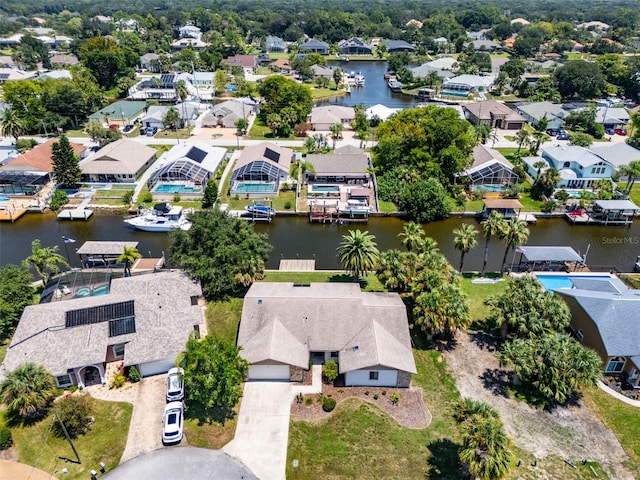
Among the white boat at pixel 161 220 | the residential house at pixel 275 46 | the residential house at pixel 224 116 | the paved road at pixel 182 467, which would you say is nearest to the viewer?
the paved road at pixel 182 467

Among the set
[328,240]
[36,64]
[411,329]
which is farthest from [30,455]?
[36,64]

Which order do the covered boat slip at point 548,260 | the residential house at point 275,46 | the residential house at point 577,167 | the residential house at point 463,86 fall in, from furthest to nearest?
the residential house at point 275,46
the residential house at point 463,86
the residential house at point 577,167
the covered boat slip at point 548,260

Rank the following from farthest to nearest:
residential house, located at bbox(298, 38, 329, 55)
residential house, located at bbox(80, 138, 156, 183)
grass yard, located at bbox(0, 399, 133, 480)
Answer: residential house, located at bbox(298, 38, 329, 55) → residential house, located at bbox(80, 138, 156, 183) → grass yard, located at bbox(0, 399, 133, 480)

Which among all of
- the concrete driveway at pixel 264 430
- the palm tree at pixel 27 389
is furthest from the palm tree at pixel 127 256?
the concrete driveway at pixel 264 430

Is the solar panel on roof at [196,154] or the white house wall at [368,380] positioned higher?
the solar panel on roof at [196,154]

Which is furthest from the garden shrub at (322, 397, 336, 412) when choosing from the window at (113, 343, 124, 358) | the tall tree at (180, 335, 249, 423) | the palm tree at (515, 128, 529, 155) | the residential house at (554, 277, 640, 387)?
the palm tree at (515, 128, 529, 155)

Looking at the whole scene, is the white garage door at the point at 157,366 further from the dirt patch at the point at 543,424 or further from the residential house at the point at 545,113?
the residential house at the point at 545,113

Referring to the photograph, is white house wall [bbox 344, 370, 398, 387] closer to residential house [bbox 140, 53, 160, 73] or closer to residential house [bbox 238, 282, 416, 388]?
residential house [bbox 238, 282, 416, 388]
